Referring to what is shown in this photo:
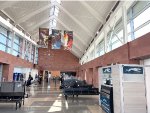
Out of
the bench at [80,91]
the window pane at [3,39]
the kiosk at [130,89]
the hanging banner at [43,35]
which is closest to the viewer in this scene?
the kiosk at [130,89]

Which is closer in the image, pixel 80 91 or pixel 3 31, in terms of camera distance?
pixel 80 91

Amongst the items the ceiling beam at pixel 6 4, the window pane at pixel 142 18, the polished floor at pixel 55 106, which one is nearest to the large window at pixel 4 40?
the ceiling beam at pixel 6 4

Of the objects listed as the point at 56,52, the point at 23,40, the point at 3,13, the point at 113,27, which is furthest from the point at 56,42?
the point at 56,52

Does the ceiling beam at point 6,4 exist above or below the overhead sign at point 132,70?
above

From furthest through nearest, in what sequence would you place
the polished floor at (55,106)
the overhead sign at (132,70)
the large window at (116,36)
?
the large window at (116,36) → the polished floor at (55,106) → the overhead sign at (132,70)

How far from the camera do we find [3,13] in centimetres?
1535

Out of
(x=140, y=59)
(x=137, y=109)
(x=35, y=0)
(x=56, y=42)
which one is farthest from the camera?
(x=56, y=42)

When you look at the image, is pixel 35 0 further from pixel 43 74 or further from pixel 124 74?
pixel 43 74

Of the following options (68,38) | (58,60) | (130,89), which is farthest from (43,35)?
(58,60)

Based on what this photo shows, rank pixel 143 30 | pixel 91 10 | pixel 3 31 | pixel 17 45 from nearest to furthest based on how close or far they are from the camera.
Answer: pixel 143 30, pixel 91 10, pixel 3 31, pixel 17 45

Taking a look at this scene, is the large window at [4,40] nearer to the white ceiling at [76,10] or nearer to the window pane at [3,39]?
the window pane at [3,39]

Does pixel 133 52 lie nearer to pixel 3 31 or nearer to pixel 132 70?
pixel 132 70

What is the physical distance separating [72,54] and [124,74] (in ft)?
99.6

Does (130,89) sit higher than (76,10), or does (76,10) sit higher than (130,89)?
(76,10)
